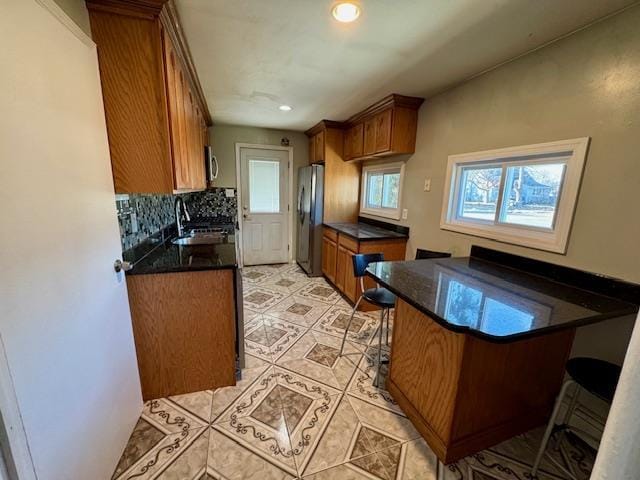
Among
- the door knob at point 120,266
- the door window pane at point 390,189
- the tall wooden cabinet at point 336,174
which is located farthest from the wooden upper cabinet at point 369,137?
the door knob at point 120,266

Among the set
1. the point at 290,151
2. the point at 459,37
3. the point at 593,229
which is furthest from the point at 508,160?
the point at 290,151

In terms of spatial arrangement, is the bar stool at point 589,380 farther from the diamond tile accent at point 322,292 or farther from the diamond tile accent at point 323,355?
the diamond tile accent at point 322,292

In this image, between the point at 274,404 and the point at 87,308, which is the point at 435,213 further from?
the point at 87,308

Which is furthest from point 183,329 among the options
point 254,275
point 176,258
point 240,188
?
point 240,188

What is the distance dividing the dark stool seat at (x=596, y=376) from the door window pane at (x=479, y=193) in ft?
3.69

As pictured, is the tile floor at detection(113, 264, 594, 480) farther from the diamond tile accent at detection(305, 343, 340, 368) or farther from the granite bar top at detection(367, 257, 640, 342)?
the granite bar top at detection(367, 257, 640, 342)

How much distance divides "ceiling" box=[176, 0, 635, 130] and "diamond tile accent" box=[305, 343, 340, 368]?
89.8 inches

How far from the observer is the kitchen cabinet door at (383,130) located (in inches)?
109

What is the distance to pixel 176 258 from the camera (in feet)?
5.90

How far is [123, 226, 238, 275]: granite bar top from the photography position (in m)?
1.57

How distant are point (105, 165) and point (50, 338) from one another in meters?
0.81

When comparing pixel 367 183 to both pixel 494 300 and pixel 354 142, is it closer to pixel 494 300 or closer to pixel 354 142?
pixel 354 142

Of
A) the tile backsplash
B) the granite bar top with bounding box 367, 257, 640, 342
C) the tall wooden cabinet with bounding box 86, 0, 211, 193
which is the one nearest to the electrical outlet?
the tile backsplash

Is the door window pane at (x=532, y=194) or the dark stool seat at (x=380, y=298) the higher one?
the door window pane at (x=532, y=194)
